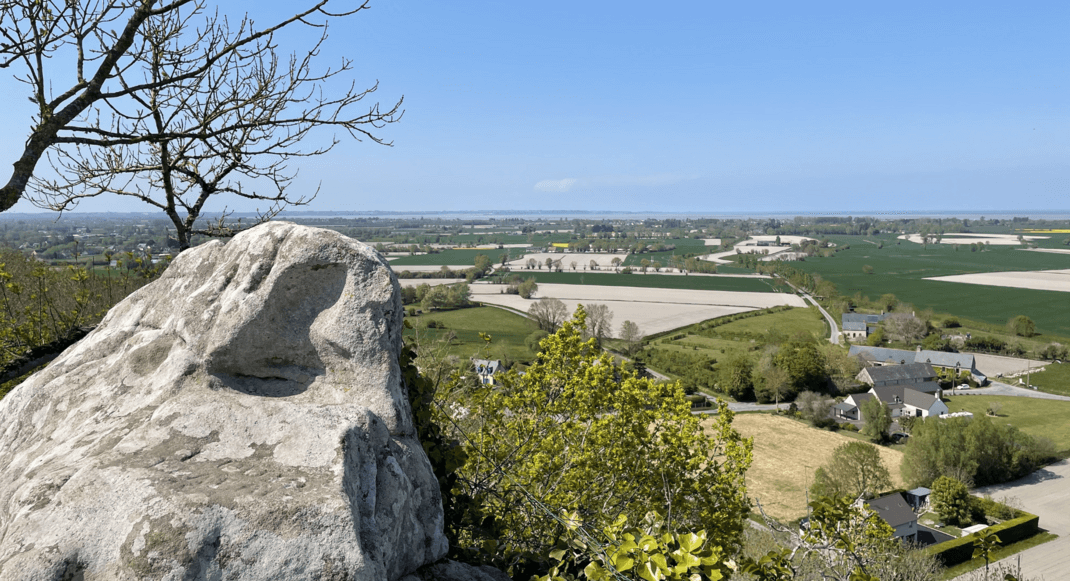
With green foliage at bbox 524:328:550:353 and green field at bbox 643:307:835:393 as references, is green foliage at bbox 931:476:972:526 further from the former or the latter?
green foliage at bbox 524:328:550:353

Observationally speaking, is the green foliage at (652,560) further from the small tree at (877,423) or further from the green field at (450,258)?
the green field at (450,258)

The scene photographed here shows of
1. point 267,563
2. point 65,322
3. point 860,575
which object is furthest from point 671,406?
point 65,322

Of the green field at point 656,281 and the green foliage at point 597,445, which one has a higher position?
the green foliage at point 597,445

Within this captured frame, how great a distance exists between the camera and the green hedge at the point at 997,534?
30766 mm

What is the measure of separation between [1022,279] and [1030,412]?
10661 centimetres

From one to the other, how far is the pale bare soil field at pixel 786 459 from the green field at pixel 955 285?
6474 centimetres

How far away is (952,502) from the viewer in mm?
37531

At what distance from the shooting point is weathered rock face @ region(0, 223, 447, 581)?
276cm

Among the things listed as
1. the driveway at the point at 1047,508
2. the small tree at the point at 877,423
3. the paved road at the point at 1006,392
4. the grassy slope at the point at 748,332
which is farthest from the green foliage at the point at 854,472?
the paved road at the point at 1006,392

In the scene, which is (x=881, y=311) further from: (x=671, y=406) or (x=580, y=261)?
(x=671, y=406)

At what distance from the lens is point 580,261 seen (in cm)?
18662

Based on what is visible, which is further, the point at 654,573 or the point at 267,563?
the point at 654,573

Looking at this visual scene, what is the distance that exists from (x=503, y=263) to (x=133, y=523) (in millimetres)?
165145

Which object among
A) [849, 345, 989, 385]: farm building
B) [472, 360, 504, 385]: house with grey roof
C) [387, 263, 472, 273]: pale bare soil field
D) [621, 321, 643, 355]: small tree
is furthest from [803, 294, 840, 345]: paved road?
[472, 360, 504, 385]: house with grey roof
